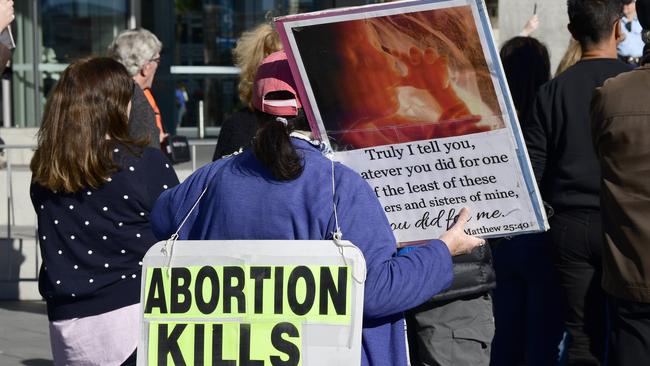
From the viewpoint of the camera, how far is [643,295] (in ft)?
11.9

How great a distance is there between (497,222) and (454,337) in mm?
728

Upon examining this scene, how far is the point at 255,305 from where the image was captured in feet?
9.48

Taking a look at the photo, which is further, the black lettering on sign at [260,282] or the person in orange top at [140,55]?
the person in orange top at [140,55]

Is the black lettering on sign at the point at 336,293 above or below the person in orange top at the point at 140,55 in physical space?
below

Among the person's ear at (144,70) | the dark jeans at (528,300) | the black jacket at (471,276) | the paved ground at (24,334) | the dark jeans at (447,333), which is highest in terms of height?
the person's ear at (144,70)

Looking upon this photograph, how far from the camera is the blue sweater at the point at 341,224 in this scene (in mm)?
2961

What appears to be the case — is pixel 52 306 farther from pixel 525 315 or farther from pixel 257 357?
pixel 525 315

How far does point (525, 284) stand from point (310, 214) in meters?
3.09

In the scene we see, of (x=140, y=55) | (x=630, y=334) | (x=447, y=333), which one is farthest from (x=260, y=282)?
(x=140, y=55)

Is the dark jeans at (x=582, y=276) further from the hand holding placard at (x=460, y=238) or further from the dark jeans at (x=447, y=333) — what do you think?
the hand holding placard at (x=460, y=238)

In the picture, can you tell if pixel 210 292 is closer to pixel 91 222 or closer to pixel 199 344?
pixel 199 344

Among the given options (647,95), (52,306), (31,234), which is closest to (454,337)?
(647,95)

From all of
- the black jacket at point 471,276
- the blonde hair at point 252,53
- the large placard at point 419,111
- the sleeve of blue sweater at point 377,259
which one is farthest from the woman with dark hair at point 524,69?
the sleeve of blue sweater at point 377,259

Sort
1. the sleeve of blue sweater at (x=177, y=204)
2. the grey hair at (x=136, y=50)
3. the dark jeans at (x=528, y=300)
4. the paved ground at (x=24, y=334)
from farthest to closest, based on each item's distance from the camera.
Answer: the paved ground at (x=24, y=334)
the grey hair at (x=136, y=50)
the dark jeans at (x=528, y=300)
the sleeve of blue sweater at (x=177, y=204)
